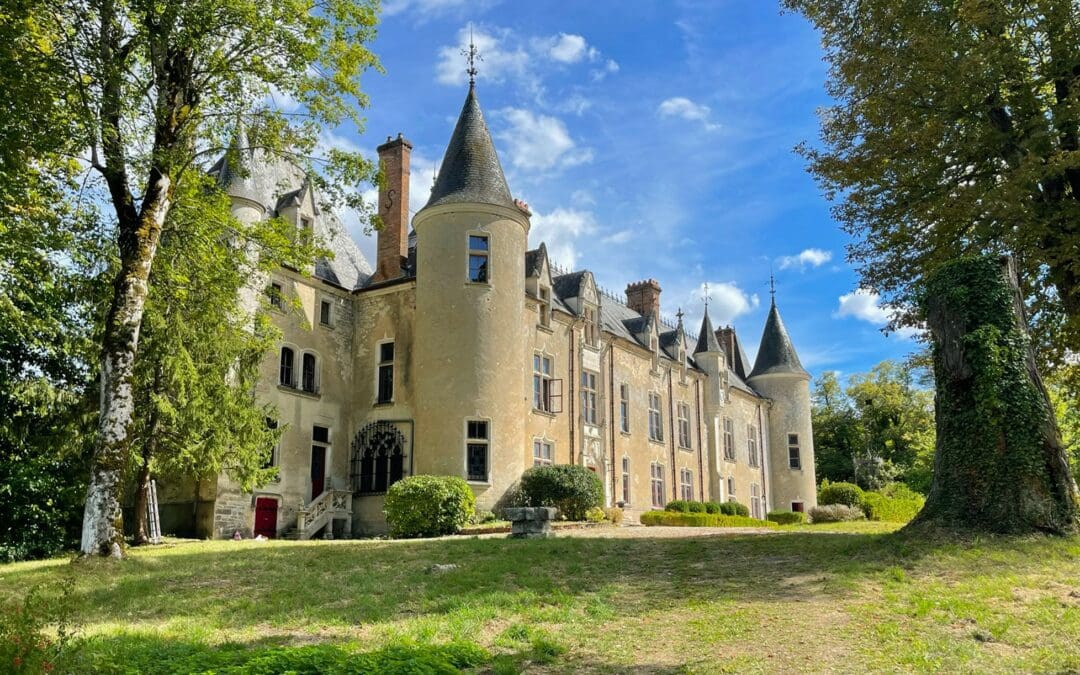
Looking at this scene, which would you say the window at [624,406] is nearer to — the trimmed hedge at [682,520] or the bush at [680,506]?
the bush at [680,506]

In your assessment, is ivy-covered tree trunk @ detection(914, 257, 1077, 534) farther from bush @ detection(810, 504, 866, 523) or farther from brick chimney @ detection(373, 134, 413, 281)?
brick chimney @ detection(373, 134, 413, 281)

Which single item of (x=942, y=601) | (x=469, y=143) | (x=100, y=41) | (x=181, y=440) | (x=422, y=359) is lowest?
(x=942, y=601)

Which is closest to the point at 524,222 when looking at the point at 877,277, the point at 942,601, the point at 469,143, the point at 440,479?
the point at 469,143

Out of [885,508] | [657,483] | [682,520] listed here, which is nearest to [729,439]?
[657,483]

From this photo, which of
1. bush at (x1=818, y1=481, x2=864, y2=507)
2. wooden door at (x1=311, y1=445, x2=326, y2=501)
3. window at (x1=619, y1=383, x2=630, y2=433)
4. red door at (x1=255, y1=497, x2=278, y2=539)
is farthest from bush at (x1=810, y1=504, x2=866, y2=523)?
red door at (x1=255, y1=497, x2=278, y2=539)

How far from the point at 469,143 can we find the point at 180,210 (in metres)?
11.3

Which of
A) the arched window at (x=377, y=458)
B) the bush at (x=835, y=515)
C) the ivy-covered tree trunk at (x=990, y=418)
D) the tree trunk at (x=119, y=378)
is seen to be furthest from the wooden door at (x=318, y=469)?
the ivy-covered tree trunk at (x=990, y=418)

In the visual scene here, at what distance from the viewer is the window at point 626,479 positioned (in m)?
33.8

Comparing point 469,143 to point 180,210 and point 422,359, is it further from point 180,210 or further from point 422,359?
point 180,210

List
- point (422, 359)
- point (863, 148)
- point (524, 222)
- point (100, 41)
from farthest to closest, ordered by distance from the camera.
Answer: point (524, 222)
point (422, 359)
point (863, 148)
point (100, 41)

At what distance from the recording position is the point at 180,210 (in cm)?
1698

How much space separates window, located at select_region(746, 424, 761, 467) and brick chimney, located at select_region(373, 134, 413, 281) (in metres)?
23.5

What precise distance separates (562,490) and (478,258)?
291 inches

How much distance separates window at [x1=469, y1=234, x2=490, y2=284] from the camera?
25.8 meters
